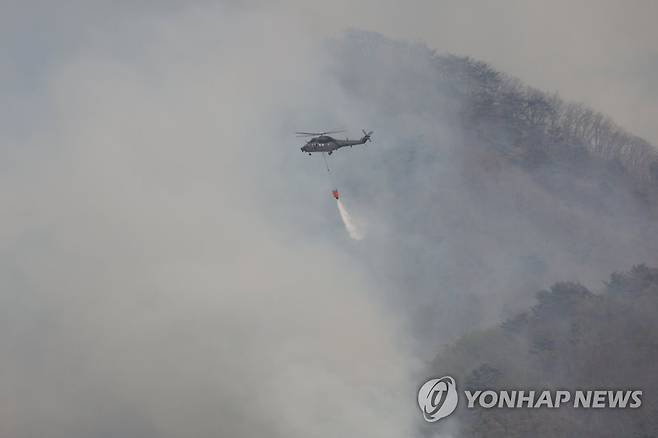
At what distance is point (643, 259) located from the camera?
638 feet

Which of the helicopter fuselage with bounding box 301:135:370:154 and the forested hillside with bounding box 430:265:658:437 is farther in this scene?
the forested hillside with bounding box 430:265:658:437

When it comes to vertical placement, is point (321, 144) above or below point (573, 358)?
above

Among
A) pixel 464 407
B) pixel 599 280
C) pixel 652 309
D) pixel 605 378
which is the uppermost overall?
pixel 599 280

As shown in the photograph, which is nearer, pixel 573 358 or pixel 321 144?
pixel 321 144

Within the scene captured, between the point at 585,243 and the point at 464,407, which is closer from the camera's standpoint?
the point at 464,407

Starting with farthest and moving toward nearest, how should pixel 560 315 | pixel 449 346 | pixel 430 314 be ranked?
pixel 430 314
pixel 449 346
pixel 560 315

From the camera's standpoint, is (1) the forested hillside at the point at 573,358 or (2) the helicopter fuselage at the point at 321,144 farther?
(1) the forested hillside at the point at 573,358

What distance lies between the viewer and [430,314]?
192 m

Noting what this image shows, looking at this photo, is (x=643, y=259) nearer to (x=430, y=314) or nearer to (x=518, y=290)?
(x=518, y=290)

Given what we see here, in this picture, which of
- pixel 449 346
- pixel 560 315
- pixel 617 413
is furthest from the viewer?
pixel 449 346

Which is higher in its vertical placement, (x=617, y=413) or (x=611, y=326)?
(x=611, y=326)

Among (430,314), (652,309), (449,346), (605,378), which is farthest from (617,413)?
(430,314)

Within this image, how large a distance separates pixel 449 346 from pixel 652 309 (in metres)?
32.4

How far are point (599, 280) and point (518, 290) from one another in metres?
13.9
